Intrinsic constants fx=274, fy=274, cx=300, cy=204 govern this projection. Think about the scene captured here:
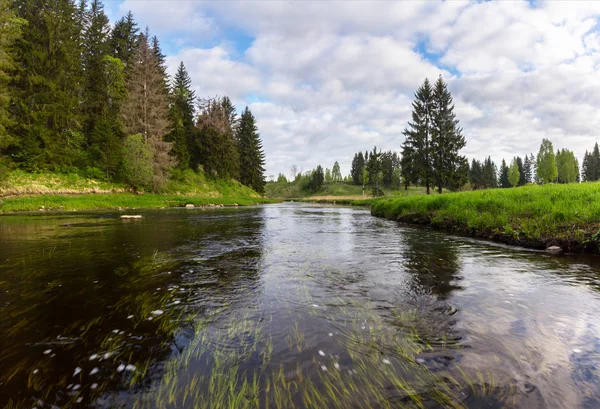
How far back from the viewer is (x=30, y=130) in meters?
32.1

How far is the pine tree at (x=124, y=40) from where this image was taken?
2140 inches

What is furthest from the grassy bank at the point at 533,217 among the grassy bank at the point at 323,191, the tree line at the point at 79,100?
the grassy bank at the point at 323,191

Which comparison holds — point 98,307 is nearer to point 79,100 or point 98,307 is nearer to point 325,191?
point 79,100

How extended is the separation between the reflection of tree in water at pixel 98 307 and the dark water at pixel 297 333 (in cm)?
3

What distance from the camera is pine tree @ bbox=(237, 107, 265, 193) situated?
81.8m

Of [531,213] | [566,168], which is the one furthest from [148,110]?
[566,168]

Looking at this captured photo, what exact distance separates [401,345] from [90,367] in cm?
402

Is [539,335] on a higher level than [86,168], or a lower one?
lower

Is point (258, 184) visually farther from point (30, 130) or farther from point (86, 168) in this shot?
point (30, 130)

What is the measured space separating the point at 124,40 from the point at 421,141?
61.1m

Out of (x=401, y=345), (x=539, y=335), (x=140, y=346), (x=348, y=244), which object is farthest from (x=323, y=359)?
(x=348, y=244)

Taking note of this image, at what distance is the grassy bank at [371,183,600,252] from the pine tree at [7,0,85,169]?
43.0m

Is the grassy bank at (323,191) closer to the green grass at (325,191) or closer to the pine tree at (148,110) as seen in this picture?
the green grass at (325,191)

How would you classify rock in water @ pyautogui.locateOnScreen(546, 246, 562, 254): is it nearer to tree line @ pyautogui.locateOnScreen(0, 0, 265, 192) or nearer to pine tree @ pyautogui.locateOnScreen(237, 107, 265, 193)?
tree line @ pyautogui.locateOnScreen(0, 0, 265, 192)
